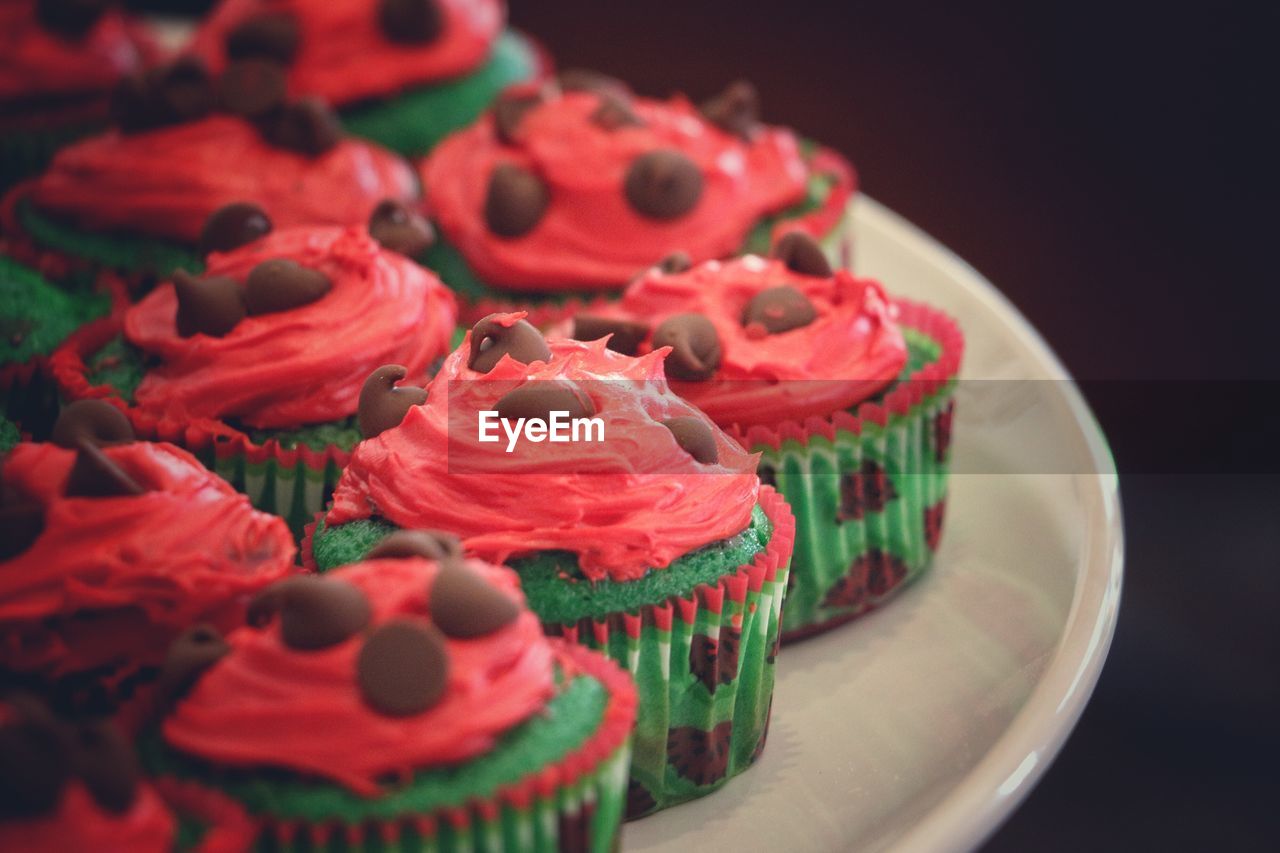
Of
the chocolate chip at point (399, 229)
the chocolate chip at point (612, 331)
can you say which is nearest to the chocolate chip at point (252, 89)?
the chocolate chip at point (399, 229)

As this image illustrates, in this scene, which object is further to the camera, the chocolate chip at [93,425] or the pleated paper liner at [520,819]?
the chocolate chip at [93,425]

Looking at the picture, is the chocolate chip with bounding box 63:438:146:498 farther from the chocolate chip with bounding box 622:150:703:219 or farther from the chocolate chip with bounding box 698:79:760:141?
the chocolate chip with bounding box 698:79:760:141

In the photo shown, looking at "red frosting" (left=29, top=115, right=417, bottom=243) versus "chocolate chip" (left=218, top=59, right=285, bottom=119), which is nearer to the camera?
"red frosting" (left=29, top=115, right=417, bottom=243)

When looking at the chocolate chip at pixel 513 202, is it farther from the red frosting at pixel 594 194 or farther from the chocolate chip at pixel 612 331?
the chocolate chip at pixel 612 331

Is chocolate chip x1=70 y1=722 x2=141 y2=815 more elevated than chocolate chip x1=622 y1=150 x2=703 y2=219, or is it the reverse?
chocolate chip x1=622 y1=150 x2=703 y2=219

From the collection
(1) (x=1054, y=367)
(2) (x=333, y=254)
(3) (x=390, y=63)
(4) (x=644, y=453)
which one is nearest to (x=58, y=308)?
(2) (x=333, y=254)

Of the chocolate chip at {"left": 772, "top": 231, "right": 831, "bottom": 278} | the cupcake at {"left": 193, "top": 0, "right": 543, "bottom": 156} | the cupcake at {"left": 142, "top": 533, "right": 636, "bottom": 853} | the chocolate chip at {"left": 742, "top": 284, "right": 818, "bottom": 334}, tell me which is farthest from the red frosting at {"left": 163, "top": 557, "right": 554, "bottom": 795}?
the cupcake at {"left": 193, "top": 0, "right": 543, "bottom": 156}

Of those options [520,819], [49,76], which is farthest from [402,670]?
[49,76]
